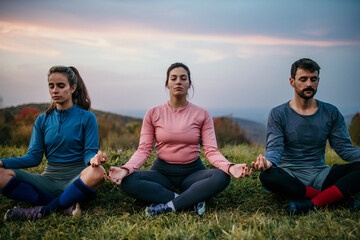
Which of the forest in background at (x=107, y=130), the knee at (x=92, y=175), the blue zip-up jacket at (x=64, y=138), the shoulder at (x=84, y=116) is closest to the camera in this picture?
the knee at (x=92, y=175)

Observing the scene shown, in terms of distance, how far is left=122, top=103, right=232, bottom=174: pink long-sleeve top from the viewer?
3730mm

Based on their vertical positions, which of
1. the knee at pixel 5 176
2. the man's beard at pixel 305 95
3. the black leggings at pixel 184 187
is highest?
the man's beard at pixel 305 95

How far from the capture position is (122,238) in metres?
2.69

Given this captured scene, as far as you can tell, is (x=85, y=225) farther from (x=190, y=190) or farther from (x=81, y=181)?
(x=190, y=190)

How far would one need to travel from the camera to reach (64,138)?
12.1 feet

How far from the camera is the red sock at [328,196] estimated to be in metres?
3.38

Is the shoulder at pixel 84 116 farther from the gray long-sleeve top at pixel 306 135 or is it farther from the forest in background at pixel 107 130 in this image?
the forest in background at pixel 107 130

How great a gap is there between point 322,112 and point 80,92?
3.32 meters

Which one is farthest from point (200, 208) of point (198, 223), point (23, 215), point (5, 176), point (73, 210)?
point (5, 176)

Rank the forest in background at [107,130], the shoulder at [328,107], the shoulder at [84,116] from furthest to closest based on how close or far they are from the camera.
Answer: the forest in background at [107,130]
the shoulder at [328,107]
the shoulder at [84,116]

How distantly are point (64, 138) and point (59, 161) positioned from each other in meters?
0.31

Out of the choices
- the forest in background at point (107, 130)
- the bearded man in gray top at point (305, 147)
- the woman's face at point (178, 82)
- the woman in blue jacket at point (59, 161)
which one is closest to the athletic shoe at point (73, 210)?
the woman in blue jacket at point (59, 161)

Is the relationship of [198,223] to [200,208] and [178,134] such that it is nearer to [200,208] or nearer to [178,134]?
[200,208]

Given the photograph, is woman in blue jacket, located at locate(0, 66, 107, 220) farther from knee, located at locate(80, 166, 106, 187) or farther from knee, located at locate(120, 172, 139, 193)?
knee, located at locate(120, 172, 139, 193)
